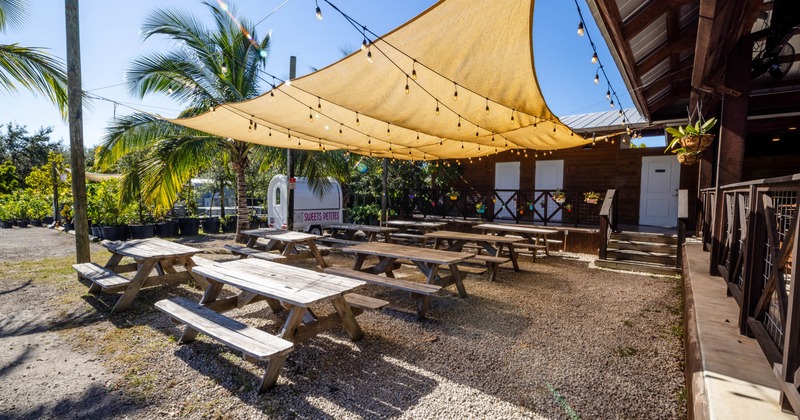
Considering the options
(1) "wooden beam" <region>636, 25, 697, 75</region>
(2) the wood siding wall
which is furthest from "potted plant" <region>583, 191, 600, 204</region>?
(1) "wooden beam" <region>636, 25, 697, 75</region>

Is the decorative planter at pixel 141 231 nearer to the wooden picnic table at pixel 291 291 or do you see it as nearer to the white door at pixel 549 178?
the wooden picnic table at pixel 291 291

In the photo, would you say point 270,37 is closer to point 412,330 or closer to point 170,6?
point 170,6

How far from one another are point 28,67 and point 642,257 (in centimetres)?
1048

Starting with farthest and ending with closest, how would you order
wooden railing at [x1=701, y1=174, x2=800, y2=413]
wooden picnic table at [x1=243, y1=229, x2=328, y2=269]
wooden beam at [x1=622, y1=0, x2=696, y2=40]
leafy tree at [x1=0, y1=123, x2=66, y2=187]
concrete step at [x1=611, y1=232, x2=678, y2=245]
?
leafy tree at [x1=0, y1=123, x2=66, y2=187]
concrete step at [x1=611, y1=232, x2=678, y2=245]
wooden picnic table at [x1=243, y1=229, x2=328, y2=269]
wooden beam at [x1=622, y1=0, x2=696, y2=40]
wooden railing at [x1=701, y1=174, x2=800, y2=413]

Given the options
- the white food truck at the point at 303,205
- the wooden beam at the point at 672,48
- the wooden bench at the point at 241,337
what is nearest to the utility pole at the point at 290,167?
the white food truck at the point at 303,205

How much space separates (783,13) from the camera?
3775 millimetres

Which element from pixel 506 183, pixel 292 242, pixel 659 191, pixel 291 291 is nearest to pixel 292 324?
pixel 291 291

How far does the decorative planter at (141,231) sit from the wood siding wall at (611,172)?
1148 cm

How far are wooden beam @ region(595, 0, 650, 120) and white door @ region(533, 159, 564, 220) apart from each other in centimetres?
530

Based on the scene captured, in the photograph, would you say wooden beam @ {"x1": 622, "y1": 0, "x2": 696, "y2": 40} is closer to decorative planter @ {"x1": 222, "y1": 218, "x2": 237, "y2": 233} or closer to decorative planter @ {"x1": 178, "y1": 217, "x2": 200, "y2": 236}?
decorative planter @ {"x1": 178, "y1": 217, "x2": 200, "y2": 236}

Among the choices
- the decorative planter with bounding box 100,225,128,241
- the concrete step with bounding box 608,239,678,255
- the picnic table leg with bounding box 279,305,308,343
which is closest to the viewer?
the picnic table leg with bounding box 279,305,308,343

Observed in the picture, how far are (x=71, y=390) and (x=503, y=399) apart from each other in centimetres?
302

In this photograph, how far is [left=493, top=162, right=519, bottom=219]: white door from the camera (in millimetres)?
11484

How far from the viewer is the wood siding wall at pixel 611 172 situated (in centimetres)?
941
